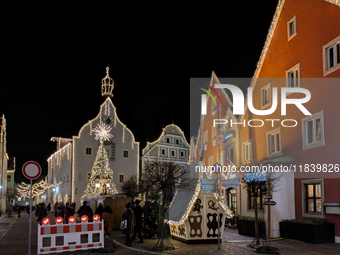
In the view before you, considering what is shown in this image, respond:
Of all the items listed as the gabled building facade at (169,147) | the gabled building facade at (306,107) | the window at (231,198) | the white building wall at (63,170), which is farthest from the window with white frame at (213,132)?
the white building wall at (63,170)

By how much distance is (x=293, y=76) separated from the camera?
19.5 m

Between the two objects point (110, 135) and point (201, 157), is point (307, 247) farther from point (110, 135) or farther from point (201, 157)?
point (110, 135)

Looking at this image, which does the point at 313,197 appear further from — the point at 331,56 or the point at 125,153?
the point at 125,153

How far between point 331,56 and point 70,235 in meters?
13.1

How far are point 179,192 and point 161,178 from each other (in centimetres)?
256

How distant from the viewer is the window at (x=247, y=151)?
917 inches

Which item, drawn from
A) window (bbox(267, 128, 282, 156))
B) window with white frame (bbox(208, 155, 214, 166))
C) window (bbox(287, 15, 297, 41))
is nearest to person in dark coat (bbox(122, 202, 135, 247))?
window (bbox(267, 128, 282, 156))

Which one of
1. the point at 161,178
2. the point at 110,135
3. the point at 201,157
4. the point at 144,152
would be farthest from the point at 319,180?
the point at 144,152

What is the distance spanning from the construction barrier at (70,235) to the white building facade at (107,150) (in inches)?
1208

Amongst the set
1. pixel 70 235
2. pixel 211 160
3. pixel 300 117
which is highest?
pixel 300 117

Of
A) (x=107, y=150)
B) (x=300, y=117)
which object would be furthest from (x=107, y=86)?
(x=300, y=117)

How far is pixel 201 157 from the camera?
30938mm

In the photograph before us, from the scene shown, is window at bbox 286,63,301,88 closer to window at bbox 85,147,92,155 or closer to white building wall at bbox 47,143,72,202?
window at bbox 85,147,92,155

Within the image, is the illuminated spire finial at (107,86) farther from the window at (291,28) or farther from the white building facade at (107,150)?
the window at (291,28)
